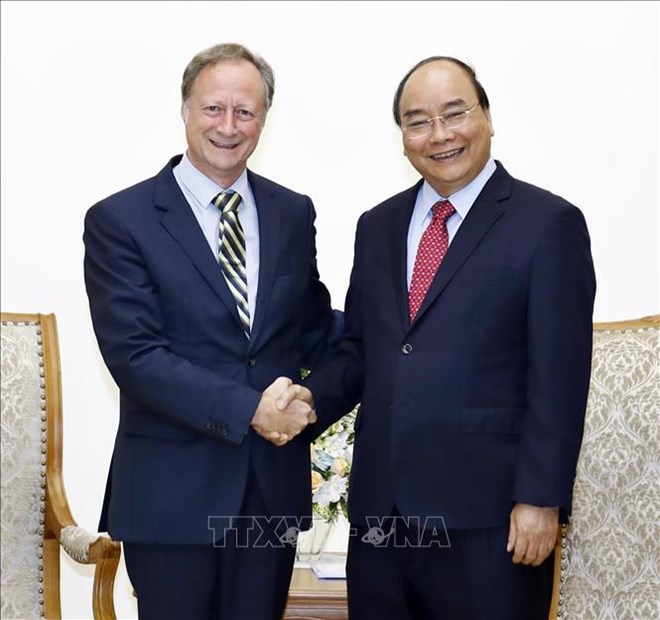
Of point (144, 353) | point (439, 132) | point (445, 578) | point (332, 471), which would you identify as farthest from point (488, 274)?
point (332, 471)

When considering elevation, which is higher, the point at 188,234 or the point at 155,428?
the point at 188,234

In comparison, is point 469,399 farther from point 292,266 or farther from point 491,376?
point 292,266

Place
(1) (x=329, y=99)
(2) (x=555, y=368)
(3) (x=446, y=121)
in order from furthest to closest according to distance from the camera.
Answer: (1) (x=329, y=99) → (3) (x=446, y=121) → (2) (x=555, y=368)

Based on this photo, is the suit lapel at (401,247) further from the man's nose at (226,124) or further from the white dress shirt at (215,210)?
the man's nose at (226,124)

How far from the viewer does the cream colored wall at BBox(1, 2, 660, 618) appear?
3.50 metres

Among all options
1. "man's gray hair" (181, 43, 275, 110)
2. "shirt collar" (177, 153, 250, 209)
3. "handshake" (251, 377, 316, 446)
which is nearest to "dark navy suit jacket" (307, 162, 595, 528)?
"handshake" (251, 377, 316, 446)

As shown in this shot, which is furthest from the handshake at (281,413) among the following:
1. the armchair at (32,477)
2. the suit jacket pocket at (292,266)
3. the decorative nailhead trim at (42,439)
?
the decorative nailhead trim at (42,439)

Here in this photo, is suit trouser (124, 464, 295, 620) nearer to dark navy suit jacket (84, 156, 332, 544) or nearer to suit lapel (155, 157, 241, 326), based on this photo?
dark navy suit jacket (84, 156, 332, 544)

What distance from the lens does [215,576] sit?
7.60ft

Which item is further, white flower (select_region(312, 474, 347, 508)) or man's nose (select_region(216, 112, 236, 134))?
white flower (select_region(312, 474, 347, 508))

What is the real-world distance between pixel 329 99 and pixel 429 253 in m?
1.30

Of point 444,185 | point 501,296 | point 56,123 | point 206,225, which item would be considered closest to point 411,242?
point 444,185

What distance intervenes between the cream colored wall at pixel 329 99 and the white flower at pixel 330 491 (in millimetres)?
1108

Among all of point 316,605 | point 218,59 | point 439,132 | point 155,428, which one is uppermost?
point 218,59
